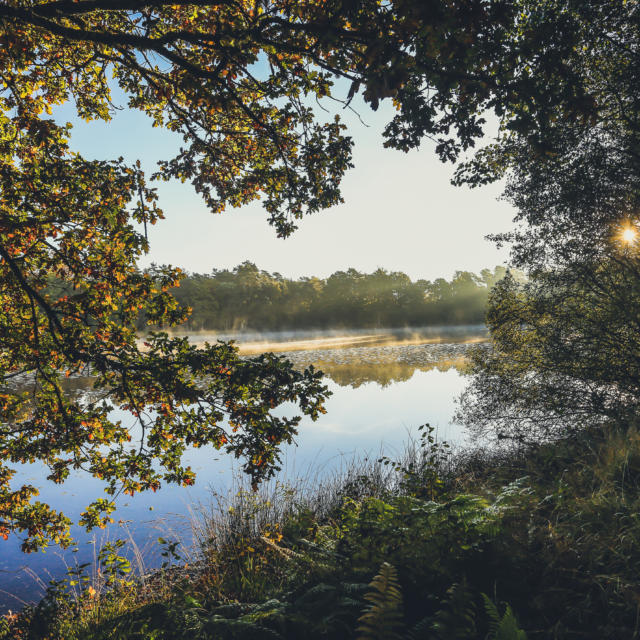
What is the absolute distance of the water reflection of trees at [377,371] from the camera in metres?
18.3

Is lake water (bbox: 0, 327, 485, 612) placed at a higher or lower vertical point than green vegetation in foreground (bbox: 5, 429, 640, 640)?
lower

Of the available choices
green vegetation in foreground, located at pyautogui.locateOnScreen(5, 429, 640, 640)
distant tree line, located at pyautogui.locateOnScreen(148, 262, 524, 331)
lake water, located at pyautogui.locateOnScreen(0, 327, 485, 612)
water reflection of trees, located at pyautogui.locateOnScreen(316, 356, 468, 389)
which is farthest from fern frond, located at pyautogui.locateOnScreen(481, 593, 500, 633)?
distant tree line, located at pyautogui.locateOnScreen(148, 262, 524, 331)

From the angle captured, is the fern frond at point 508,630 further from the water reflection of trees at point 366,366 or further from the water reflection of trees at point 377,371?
the water reflection of trees at point 377,371

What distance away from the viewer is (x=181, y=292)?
170ft

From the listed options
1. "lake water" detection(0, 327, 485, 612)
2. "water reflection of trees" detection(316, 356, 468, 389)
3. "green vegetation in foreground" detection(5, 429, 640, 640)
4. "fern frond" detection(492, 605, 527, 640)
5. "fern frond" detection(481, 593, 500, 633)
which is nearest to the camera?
"fern frond" detection(492, 605, 527, 640)

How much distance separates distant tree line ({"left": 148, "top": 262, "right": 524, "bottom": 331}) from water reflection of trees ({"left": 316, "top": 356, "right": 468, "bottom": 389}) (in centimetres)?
3194

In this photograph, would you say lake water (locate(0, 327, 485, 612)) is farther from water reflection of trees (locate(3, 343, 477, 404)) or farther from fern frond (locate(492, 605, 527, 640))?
fern frond (locate(492, 605, 527, 640))

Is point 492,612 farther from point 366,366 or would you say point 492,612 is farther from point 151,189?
point 366,366

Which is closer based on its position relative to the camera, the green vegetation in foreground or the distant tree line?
the green vegetation in foreground

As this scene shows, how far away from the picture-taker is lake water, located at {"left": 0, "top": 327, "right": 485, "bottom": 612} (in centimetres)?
540

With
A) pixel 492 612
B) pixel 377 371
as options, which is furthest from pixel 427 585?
pixel 377 371

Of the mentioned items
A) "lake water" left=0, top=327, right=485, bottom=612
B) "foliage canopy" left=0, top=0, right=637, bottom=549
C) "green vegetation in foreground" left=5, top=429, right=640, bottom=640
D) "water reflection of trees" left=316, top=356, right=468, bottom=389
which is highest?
"foliage canopy" left=0, top=0, right=637, bottom=549

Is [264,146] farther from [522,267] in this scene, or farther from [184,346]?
[522,267]

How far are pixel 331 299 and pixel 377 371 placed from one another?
42.9 m
